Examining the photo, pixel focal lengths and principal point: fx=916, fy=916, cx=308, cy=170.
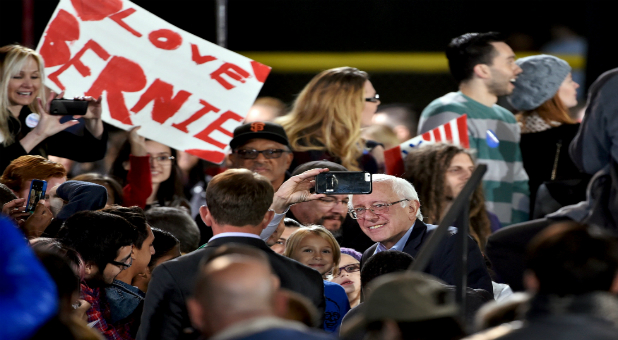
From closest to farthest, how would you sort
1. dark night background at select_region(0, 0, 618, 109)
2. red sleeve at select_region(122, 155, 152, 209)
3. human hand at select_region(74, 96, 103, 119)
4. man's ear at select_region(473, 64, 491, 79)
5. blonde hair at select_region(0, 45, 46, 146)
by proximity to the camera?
1. blonde hair at select_region(0, 45, 46, 146)
2. human hand at select_region(74, 96, 103, 119)
3. red sleeve at select_region(122, 155, 152, 209)
4. man's ear at select_region(473, 64, 491, 79)
5. dark night background at select_region(0, 0, 618, 109)

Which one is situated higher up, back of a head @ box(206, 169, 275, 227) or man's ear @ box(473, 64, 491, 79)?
back of a head @ box(206, 169, 275, 227)

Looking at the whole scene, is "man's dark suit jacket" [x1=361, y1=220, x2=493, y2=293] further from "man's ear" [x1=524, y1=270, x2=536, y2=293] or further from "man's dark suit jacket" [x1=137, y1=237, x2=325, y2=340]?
"man's ear" [x1=524, y1=270, x2=536, y2=293]

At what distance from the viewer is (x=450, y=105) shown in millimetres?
6250

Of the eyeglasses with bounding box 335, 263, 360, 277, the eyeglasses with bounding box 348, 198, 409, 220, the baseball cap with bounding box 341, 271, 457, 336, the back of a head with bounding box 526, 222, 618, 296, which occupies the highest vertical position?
the back of a head with bounding box 526, 222, 618, 296

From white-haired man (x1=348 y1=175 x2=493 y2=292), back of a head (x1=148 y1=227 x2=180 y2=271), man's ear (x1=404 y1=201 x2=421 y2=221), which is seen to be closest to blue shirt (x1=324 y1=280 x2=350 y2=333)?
white-haired man (x1=348 y1=175 x2=493 y2=292)

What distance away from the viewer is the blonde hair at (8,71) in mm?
5012

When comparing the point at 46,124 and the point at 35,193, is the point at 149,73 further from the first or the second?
the point at 35,193

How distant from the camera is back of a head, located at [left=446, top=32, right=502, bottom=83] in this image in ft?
21.1

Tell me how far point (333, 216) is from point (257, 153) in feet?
2.07

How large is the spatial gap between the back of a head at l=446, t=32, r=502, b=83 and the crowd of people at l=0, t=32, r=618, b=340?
1 centimetres

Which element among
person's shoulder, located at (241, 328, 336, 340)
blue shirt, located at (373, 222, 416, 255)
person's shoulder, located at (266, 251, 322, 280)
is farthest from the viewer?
blue shirt, located at (373, 222, 416, 255)

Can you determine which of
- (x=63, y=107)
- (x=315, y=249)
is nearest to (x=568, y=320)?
(x=315, y=249)

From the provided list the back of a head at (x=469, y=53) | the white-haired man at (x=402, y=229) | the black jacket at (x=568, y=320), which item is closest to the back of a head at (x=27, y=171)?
the white-haired man at (x=402, y=229)

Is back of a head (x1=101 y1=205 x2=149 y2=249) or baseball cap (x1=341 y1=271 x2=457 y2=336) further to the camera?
back of a head (x1=101 y1=205 x2=149 y2=249)
